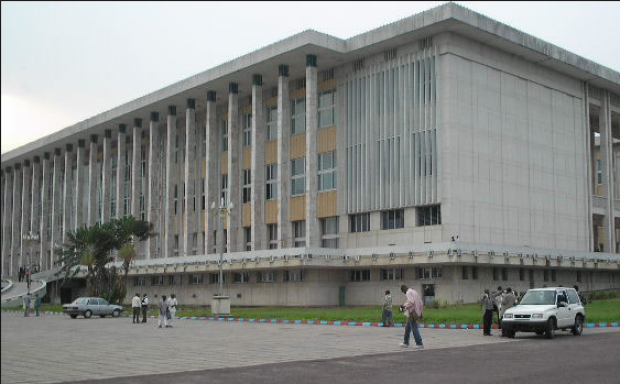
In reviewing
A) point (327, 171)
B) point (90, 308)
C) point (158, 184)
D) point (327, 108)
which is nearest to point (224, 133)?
point (158, 184)

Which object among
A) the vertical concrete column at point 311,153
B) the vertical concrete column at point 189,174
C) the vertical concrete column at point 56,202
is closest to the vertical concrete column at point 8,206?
the vertical concrete column at point 56,202

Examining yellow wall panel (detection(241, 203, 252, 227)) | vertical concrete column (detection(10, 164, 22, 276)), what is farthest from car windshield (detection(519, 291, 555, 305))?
vertical concrete column (detection(10, 164, 22, 276))

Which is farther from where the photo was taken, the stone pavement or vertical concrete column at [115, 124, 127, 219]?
vertical concrete column at [115, 124, 127, 219]

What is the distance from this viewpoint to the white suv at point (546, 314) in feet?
82.4

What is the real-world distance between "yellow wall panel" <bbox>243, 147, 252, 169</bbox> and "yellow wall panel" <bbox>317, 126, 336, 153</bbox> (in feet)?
35.6

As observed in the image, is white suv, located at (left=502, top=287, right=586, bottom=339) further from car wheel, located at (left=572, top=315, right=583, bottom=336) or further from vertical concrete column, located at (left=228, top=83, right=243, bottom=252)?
vertical concrete column, located at (left=228, top=83, right=243, bottom=252)

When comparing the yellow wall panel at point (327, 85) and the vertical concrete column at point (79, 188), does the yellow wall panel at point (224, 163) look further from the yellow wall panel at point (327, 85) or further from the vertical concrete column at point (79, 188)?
the vertical concrete column at point (79, 188)

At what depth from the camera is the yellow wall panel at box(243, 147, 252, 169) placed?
7212cm

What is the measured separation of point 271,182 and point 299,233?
22.4 feet

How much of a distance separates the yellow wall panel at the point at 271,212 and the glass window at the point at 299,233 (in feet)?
8.68

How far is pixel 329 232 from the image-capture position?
62.6 metres

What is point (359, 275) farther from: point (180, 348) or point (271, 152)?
point (180, 348)

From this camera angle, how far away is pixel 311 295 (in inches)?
2265

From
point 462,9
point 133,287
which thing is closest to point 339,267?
point 462,9
